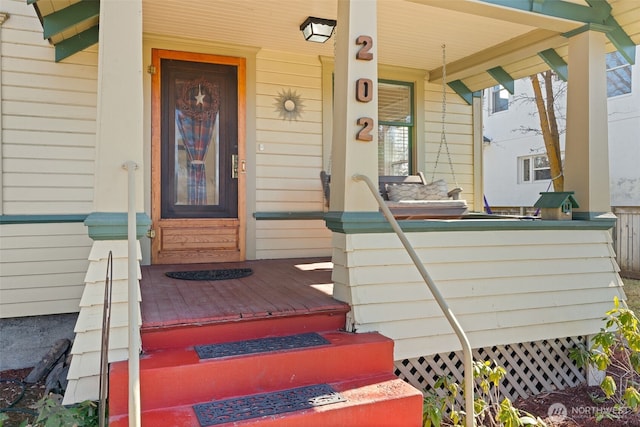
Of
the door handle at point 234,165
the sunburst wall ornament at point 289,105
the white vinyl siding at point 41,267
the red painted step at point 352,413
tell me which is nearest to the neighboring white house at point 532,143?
the sunburst wall ornament at point 289,105

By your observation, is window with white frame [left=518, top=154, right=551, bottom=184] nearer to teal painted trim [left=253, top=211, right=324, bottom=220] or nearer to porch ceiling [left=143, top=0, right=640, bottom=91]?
porch ceiling [left=143, top=0, right=640, bottom=91]

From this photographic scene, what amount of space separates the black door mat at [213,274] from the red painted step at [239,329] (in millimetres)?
1260

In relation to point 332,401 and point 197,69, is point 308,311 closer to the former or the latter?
point 332,401

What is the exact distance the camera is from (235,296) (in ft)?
10.4

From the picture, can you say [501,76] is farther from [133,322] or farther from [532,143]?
[532,143]

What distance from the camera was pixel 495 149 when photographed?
12883 mm

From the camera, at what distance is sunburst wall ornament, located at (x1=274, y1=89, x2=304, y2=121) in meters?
5.07

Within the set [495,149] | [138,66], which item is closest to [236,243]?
[138,66]

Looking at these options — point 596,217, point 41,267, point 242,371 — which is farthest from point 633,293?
point 41,267

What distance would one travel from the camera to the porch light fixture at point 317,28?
412cm

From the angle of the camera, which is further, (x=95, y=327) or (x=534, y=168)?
(x=534, y=168)

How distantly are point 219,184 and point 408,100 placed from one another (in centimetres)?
268

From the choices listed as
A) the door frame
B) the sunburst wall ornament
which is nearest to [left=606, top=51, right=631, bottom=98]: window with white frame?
the sunburst wall ornament

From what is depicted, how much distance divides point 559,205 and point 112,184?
3.45 metres
